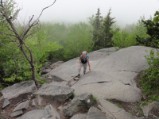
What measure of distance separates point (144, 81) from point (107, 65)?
4.77m

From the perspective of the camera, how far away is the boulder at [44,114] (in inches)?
543

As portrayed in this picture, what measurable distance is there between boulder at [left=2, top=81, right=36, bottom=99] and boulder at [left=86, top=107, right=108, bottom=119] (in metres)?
5.86

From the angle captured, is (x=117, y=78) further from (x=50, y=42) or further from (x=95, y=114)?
(x=50, y=42)

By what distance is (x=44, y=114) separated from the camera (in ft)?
45.9

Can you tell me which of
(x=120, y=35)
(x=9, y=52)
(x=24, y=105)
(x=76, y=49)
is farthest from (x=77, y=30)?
(x=24, y=105)

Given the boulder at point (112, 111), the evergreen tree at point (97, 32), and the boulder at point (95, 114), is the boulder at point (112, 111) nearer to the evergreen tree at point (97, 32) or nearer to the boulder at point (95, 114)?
the boulder at point (95, 114)

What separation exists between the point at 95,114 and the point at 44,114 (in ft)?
8.91

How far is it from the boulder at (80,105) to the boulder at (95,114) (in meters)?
0.51

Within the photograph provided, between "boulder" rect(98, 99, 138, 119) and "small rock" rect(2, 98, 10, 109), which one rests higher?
"small rock" rect(2, 98, 10, 109)

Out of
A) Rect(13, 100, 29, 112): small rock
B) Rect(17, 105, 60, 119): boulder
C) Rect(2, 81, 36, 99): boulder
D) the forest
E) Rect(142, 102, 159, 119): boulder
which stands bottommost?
Rect(142, 102, 159, 119): boulder

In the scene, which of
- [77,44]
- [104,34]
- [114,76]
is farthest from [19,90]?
[77,44]

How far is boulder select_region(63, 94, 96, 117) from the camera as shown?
45.3ft

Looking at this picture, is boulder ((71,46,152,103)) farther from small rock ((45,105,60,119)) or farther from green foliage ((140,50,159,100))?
small rock ((45,105,60,119))

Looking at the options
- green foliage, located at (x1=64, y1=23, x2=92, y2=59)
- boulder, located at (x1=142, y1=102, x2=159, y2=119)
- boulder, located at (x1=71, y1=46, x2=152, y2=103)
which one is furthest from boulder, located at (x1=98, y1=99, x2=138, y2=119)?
green foliage, located at (x1=64, y1=23, x2=92, y2=59)
